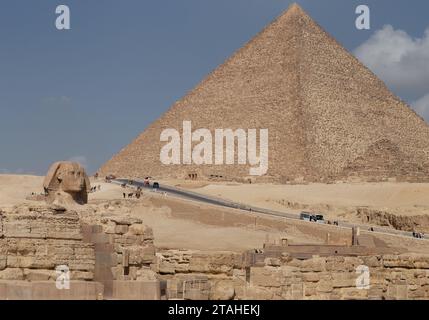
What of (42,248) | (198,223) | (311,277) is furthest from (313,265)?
(198,223)

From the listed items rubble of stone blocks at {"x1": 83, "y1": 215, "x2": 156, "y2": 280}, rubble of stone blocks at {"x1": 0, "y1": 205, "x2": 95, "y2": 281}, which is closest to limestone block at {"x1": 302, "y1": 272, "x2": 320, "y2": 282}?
rubble of stone blocks at {"x1": 83, "y1": 215, "x2": 156, "y2": 280}

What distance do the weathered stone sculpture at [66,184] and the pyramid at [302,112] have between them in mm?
102508

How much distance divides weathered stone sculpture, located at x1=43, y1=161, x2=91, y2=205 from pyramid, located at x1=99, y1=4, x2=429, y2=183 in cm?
10251

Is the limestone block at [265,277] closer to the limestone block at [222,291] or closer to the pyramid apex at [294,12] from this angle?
the limestone block at [222,291]

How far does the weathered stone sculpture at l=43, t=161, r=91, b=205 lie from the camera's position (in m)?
17.1

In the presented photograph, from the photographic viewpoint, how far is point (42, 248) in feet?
32.2

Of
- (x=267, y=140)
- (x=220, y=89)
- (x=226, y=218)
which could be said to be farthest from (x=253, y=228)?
(x=220, y=89)

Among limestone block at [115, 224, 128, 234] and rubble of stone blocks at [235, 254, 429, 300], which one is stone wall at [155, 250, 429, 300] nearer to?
rubble of stone blocks at [235, 254, 429, 300]

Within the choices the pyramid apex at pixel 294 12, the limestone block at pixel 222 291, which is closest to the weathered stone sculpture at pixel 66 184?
the limestone block at pixel 222 291

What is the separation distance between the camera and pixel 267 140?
129m

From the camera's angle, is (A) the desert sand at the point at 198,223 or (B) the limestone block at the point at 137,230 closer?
(B) the limestone block at the point at 137,230

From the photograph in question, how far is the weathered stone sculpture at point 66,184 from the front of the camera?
1708 cm

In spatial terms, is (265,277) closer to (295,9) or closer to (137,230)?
(137,230)

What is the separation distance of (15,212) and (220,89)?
453 ft
